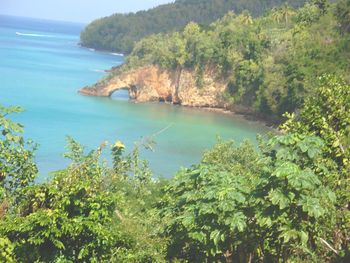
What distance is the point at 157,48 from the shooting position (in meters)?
46.3

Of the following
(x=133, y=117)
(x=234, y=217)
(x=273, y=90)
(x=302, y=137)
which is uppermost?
(x=302, y=137)

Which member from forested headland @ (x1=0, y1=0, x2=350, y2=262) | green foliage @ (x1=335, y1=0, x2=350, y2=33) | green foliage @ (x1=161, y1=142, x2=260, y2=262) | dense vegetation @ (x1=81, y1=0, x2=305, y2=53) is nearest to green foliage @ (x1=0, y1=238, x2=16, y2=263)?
forested headland @ (x1=0, y1=0, x2=350, y2=262)

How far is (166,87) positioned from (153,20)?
60.2 metres

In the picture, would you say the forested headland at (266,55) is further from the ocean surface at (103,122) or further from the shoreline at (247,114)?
the ocean surface at (103,122)

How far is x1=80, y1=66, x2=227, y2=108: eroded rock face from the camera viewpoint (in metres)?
44.0

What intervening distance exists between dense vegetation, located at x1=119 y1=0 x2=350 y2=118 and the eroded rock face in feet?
1.98

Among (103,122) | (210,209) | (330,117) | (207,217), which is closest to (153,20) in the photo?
(103,122)

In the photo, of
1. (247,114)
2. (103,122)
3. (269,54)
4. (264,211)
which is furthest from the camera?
(269,54)

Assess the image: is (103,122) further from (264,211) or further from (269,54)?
(264,211)

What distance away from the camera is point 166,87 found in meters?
46.1

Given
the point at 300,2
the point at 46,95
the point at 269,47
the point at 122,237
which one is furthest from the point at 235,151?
the point at 300,2

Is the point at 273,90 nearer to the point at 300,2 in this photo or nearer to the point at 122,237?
the point at 122,237

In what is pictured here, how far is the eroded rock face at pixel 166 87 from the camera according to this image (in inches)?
1732

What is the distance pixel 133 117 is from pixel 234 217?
33008 millimetres
